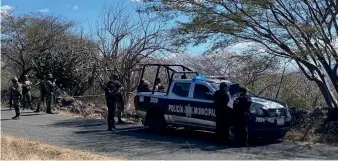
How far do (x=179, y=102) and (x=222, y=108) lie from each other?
1.83m

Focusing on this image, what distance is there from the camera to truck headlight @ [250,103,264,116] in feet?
36.6

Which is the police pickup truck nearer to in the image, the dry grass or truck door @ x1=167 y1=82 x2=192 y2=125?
truck door @ x1=167 y1=82 x2=192 y2=125

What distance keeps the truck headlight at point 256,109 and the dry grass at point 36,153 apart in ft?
12.7

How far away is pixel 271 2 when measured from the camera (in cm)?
1363

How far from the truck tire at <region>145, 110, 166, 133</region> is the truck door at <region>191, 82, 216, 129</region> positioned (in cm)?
127

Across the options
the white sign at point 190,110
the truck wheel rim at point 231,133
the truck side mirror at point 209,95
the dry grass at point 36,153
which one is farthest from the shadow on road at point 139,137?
the dry grass at point 36,153

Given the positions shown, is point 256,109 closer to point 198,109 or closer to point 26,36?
point 198,109

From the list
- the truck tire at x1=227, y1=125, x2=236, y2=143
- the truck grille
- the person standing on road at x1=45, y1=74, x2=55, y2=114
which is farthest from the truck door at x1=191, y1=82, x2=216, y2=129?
the person standing on road at x1=45, y1=74, x2=55, y2=114

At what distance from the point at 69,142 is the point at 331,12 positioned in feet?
27.7

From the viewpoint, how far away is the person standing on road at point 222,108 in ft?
36.4

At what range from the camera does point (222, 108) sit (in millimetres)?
11180

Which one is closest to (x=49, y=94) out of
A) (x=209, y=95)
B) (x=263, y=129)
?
(x=209, y=95)

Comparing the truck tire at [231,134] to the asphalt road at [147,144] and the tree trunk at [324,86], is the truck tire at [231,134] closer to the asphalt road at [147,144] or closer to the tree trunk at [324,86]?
the asphalt road at [147,144]

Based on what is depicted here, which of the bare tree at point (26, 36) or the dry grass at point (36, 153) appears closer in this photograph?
the dry grass at point (36, 153)
